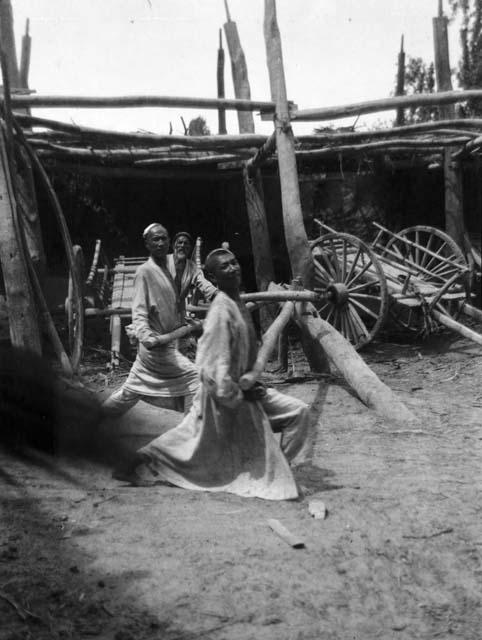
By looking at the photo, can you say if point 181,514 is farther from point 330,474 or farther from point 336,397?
point 336,397

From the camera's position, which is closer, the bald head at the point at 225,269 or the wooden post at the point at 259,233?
the bald head at the point at 225,269

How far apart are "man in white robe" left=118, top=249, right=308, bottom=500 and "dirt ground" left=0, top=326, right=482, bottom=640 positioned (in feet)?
0.38

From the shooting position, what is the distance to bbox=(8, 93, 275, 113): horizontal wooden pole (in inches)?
261

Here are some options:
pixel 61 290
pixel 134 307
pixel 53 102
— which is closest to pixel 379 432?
pixel 134 307

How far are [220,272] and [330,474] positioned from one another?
151 cm

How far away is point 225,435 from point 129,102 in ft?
14.1

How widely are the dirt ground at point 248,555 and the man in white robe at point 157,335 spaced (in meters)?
0.68

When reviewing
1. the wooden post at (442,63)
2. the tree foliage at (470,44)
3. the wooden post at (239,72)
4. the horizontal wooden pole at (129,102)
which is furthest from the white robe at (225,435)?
the tree foliage at (470,44)

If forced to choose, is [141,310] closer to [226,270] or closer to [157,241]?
[157,241]

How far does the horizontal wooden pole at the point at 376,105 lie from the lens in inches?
293

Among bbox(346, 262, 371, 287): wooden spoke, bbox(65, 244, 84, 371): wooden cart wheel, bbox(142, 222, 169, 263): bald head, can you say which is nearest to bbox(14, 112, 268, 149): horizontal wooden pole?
bbox(65, 244, 84, 371): wooden cart wheel

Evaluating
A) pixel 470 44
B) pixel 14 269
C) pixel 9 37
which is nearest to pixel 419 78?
pixel 470 44

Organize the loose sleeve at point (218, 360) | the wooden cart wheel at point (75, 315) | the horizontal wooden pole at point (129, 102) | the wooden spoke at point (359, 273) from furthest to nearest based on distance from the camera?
the wooden spoke at point (359, 273), the wooden cart wheel at point (75, 315), the horizontal wooden pole at point (129, 102), the loose sleeve at point (218, 360)

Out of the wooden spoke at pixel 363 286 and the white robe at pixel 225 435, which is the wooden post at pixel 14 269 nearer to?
the white robe at pixel 225 435
